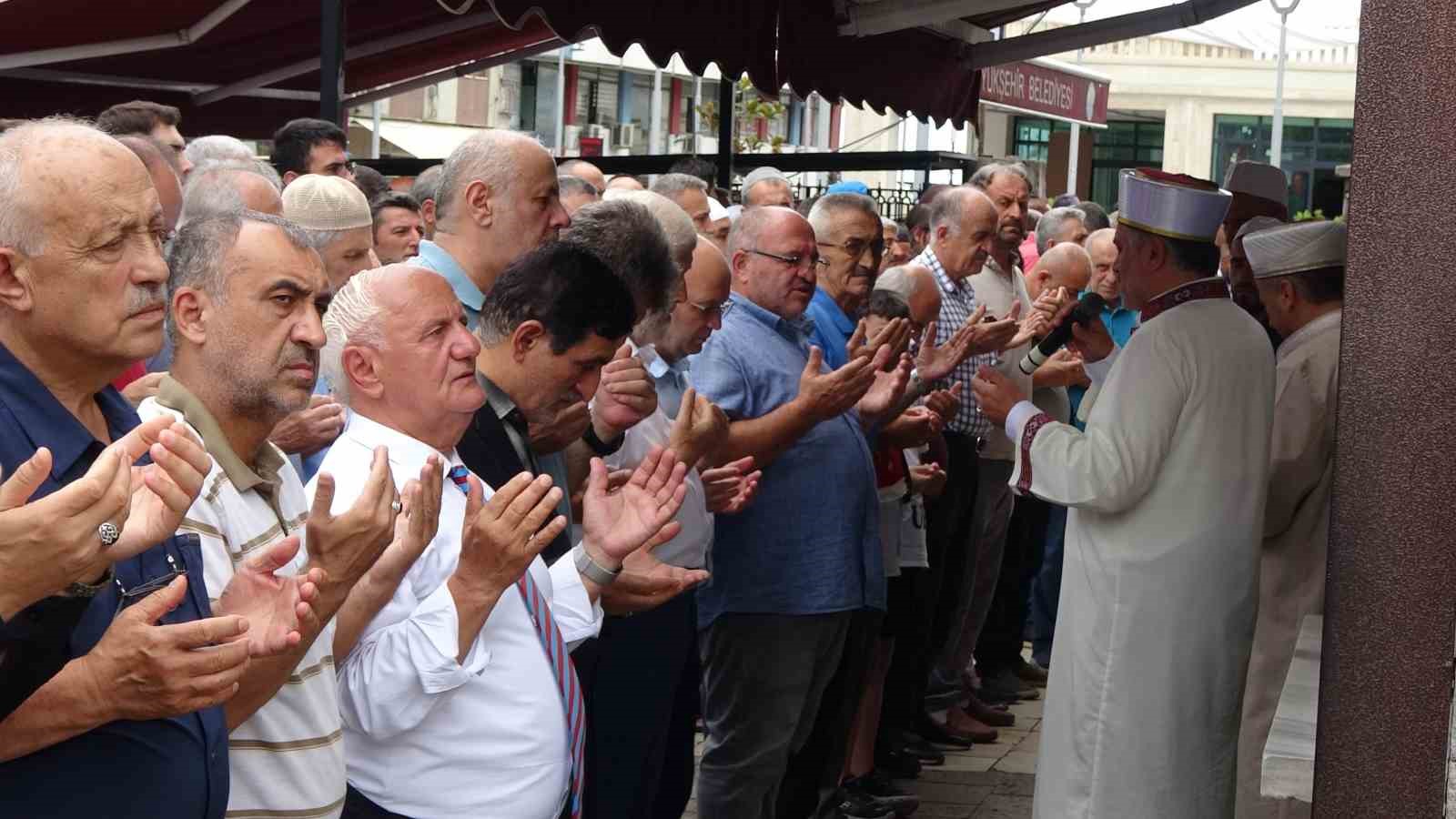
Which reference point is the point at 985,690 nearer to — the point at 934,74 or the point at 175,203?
the point at 934,74

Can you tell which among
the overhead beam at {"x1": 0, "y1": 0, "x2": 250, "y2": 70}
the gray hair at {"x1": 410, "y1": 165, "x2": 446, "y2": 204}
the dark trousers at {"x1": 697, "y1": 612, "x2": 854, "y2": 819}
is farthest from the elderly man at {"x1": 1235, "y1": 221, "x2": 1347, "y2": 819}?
the overhead beam at {"x1": 0, "y1": 0, "x2": 250, "y2": 70}

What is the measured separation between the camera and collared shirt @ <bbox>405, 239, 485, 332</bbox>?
4.35 metres

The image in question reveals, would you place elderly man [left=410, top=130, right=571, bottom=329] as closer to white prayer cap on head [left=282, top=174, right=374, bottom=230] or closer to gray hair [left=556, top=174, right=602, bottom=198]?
white prayer cap on head [left=282, top=174, right=374, bottom=230]

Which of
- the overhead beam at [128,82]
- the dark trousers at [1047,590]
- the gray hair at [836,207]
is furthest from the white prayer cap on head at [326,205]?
the overhead beam at [128,82]

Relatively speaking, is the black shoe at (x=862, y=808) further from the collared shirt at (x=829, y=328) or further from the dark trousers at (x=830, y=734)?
the collared shirt at (x=829, y=328)

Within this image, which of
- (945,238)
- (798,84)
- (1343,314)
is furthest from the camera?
(945,238)

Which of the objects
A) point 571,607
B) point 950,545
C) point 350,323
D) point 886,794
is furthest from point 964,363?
point 350,323

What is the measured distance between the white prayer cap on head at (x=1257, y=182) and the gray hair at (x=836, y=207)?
2043mm

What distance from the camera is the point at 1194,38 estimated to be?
23.2m

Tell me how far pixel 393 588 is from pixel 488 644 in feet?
0.78

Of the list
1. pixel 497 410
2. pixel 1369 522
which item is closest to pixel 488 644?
pixel 497 410

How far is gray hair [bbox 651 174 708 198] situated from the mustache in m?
4.86

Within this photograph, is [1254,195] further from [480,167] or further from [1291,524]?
[480,167]

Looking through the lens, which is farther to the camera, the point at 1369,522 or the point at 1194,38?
the point at 1194,38
